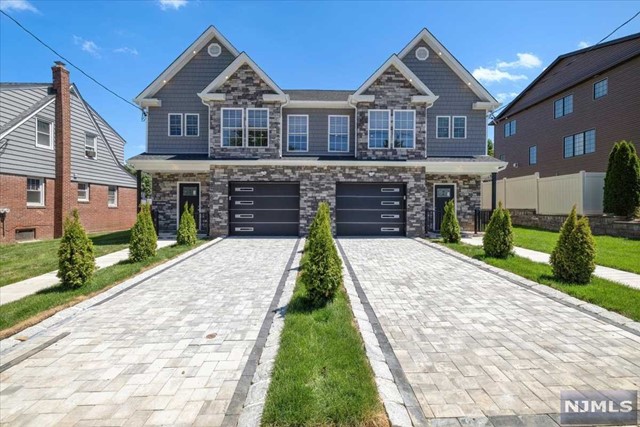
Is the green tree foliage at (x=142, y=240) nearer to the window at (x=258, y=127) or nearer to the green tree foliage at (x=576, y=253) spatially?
the window at (x=258, y=127)

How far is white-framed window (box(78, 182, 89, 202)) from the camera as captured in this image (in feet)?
62.1

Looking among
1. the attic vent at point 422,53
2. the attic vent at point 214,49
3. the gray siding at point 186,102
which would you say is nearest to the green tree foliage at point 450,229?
the attic vent at point 422,53

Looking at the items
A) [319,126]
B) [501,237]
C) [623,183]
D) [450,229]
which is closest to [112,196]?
[319,126]

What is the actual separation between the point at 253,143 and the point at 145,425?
13834 millimetres

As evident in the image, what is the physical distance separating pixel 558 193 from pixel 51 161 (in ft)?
86.5

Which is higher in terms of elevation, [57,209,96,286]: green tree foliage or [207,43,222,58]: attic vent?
[207,43,222,58]: attic vent

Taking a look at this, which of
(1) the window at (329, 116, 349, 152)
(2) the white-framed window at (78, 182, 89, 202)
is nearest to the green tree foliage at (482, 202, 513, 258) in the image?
(1) the window at (329, 116, 349, 152)

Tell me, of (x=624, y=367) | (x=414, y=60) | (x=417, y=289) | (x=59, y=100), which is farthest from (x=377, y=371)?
(x=59, y=100)

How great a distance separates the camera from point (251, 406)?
3117 mm

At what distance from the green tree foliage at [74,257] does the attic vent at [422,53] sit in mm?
16962

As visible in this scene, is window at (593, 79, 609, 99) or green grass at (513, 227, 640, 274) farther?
window at (593, 79, 609, 99)

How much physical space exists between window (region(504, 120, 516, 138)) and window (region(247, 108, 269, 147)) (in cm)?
2447

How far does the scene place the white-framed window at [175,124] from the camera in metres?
17.1

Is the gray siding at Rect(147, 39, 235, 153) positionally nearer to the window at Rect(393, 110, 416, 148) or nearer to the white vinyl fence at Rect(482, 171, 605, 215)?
the window at Rect(393, 110, 416, 148)
